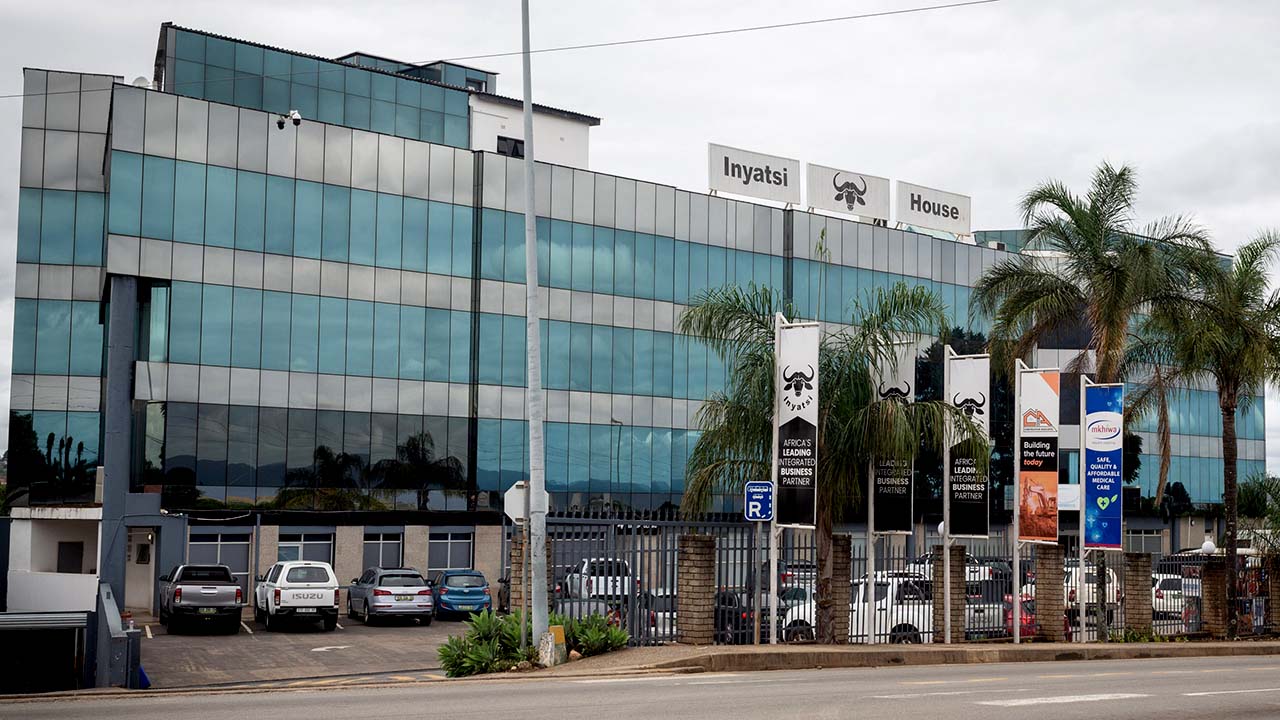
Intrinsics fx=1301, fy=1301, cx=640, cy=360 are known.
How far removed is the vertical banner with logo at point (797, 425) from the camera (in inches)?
846

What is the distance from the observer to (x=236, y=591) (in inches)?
1262

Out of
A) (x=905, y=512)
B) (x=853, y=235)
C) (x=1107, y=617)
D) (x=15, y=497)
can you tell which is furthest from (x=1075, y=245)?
(x=15, y=497)

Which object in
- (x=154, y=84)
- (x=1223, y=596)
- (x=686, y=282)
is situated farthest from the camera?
(x=154, y=84)

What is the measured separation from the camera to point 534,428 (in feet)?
65.3

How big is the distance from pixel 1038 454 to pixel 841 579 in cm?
562

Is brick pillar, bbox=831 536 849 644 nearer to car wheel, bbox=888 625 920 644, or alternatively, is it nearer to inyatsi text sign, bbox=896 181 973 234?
car wheel, bbox=888 625 920 644

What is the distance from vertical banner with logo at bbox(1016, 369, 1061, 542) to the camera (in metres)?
26.1

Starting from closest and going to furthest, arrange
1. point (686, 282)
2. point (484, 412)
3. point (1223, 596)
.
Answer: point (1223, 596) < point (484, 412) < point (686, 282)

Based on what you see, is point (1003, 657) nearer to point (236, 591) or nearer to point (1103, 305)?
point (1103, 305)

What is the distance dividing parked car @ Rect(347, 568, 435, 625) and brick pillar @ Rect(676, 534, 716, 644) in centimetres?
1495

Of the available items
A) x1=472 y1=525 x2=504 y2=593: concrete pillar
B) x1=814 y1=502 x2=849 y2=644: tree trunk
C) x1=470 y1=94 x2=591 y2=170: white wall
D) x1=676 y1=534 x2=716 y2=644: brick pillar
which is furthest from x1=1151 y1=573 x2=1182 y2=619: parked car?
x1=470 y1=94 x2=591 y2=170: white wall

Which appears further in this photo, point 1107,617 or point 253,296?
point 253,296

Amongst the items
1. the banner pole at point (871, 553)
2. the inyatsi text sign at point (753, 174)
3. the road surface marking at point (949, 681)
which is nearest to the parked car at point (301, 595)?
the banner pole at point (871, 553)

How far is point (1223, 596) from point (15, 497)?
41181mm
